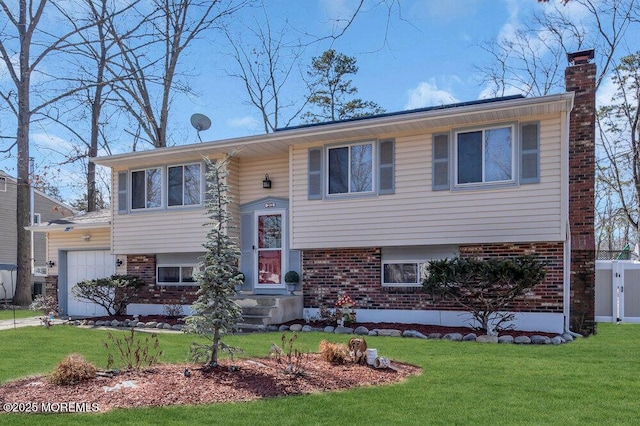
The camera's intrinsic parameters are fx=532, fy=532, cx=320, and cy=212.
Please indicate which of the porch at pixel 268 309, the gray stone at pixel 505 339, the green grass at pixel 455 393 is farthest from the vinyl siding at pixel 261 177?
the gray stone at pixel 505 339

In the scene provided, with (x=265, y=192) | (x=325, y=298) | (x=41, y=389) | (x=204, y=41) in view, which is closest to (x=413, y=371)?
(x=41, y=389)

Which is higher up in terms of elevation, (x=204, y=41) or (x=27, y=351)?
(x=204, y=41)

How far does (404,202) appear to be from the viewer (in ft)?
35.7

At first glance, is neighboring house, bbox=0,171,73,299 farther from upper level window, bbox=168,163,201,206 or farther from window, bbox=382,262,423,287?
window, bbox=382,262,423,287

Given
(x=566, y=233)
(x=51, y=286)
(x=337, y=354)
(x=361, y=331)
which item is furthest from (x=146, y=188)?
(x=566, y=233)

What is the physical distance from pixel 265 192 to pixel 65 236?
7305 millimetres

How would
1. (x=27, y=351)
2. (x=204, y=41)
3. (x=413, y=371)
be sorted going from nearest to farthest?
(x=413, y=371), (x=27, y=351), (x=204, y=41)

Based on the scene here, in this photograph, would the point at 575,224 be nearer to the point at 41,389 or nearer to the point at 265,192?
the point at 265,192

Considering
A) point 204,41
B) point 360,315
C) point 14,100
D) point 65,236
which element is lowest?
point 360,315

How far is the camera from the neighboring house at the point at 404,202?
32.2 feet

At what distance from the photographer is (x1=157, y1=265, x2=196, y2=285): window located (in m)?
13.7

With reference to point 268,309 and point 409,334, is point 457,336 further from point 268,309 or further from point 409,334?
point 268,309

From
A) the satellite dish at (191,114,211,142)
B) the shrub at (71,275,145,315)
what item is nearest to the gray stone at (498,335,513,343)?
the shrub at (71,275,145,315)

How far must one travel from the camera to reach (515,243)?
1007cm
